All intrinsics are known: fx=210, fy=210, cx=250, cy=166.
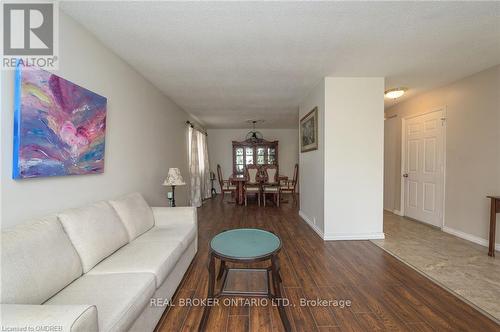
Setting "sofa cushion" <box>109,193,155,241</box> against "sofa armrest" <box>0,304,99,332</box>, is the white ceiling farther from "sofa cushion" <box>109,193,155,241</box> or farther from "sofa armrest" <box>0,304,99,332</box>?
"sofa armrest" <box>0,304,99,332</box>

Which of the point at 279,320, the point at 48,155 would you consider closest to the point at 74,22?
the point at 48,155

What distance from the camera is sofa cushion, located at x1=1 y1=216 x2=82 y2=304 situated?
3.24ft

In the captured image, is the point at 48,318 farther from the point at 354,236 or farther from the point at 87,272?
the point at 354,236

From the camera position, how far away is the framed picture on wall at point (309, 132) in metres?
3.36

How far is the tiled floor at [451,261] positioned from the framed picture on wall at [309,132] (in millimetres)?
1722

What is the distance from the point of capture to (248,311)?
1641 millimetres

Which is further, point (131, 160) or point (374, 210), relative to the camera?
point (374, 210)

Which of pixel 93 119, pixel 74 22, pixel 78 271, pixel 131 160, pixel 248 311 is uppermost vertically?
pixel 74 22

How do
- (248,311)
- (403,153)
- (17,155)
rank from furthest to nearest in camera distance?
(403,153)
(248,311)
(17,155)

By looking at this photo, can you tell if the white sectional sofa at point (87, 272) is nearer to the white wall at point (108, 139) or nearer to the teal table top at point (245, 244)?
the white wall at point (108, 139)

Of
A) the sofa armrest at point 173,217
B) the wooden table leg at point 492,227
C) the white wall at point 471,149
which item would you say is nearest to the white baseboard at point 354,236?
the wooden table leg at point 492,227

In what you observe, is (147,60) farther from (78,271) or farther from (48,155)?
(78,271)

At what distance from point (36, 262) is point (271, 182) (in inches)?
193

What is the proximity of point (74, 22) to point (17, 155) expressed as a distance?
4.00ft
